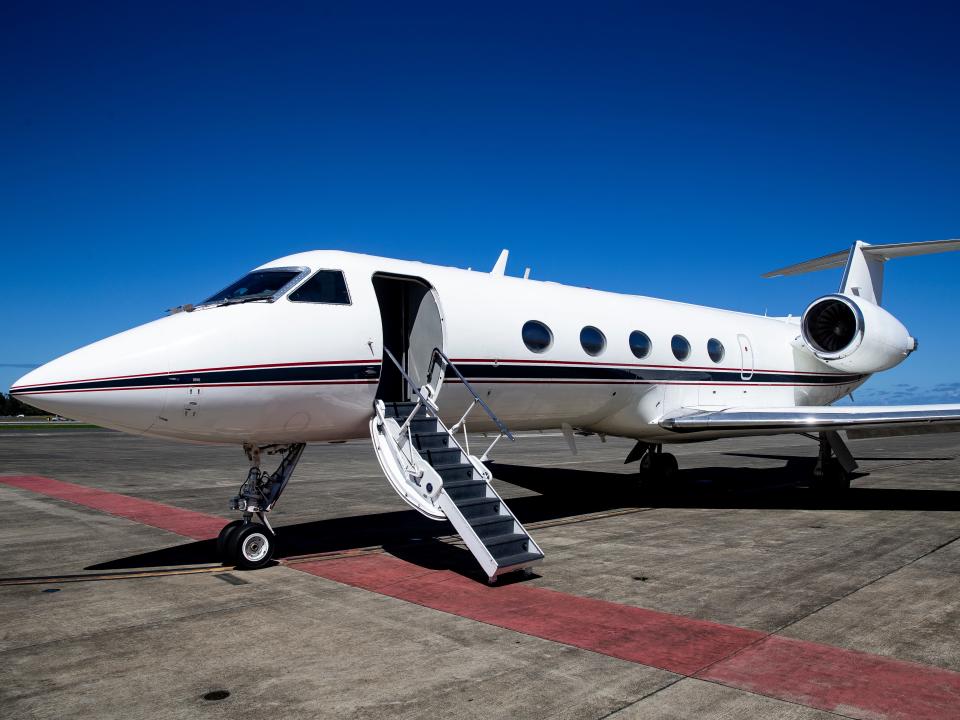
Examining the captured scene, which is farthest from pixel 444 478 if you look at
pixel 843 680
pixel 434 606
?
pixel 843 680

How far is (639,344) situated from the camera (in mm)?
12062

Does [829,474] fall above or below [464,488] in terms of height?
below

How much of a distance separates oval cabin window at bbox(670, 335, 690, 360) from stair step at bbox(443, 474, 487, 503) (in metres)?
5.78

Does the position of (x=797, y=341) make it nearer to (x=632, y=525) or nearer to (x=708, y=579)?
(x=632, y=525)

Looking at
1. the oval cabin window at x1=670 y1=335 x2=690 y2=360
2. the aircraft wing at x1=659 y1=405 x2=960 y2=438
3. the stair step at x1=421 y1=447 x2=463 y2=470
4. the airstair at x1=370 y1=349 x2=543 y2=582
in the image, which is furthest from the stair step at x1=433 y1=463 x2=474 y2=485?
the oval cabin window at x1=670 y1=335 x2=690 y2=360

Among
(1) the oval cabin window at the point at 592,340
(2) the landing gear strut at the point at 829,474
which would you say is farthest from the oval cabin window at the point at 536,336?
(2) the landing gear strut at the point at 829,474

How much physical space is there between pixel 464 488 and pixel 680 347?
629 cm

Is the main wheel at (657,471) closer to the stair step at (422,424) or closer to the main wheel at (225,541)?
the stair step at (422,424)

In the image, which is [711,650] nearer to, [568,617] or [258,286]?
[568,617]

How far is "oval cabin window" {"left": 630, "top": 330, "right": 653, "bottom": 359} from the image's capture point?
39.1 feet

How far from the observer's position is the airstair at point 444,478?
7.48m

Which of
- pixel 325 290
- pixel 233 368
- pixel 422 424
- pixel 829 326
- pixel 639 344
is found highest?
pixel 829 326

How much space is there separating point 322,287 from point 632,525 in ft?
18.3

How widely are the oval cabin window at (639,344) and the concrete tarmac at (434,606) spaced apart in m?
2.57
